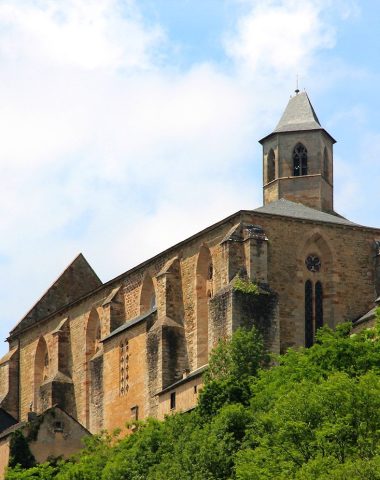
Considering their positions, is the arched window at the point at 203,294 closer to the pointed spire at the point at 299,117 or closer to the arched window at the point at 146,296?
the arched window at the point at 146,296

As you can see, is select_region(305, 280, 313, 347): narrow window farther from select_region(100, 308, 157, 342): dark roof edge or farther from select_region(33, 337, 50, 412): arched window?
select_region(33, 337, 50, 412): arched window

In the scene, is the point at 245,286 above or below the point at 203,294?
below

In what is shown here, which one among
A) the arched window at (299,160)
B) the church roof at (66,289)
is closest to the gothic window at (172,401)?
the arched window at (299,160)

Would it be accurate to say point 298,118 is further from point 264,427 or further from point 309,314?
point 264,427

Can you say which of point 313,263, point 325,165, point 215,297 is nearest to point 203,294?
point 215,297

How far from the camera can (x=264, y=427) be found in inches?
2173

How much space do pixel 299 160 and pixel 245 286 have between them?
1215cm

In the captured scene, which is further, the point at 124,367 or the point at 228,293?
the point at 124,367

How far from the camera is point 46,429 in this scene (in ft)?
235

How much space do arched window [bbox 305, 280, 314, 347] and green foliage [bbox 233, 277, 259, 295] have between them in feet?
11.4

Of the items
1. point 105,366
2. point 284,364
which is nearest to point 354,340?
point 284,364

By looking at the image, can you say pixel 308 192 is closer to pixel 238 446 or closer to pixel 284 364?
pixel 284 364

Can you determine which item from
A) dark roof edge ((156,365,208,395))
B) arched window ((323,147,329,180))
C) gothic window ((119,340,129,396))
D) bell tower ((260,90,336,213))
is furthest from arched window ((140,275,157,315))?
arched window ((323,147,329,180))

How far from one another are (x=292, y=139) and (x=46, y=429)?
1829 cm
